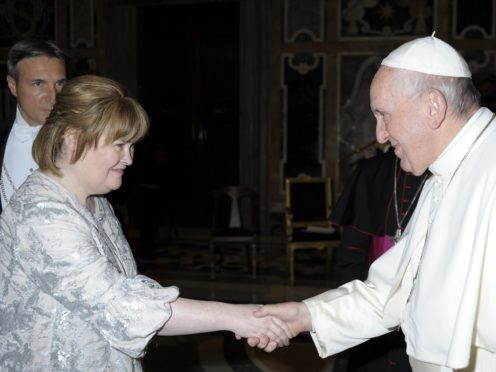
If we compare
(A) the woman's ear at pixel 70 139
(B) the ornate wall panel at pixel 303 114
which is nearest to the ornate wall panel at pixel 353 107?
(B) the ornate wall panel at pixel 303 114

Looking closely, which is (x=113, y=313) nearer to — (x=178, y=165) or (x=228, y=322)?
(x=228, y=322)

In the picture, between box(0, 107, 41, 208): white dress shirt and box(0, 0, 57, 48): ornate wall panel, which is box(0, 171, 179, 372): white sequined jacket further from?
box(0, 0, 57, 48): ornate wall panel

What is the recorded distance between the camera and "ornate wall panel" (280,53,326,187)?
372 inches

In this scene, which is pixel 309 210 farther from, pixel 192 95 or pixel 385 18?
pixel 192 95

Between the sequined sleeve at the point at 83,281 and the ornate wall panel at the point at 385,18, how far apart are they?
26.0 feet

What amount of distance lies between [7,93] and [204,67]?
11.2 ft

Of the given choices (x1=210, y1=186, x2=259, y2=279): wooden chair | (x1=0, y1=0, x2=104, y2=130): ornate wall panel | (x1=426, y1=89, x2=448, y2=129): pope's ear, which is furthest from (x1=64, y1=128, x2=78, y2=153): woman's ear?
(x1=0, y1=0, x2=104, y2=130): ornate wall panel

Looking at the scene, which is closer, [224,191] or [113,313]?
[113,313]

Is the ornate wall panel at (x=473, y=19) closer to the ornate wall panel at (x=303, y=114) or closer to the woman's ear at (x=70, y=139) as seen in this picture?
the ornate wall panel at (x=303, y=114)

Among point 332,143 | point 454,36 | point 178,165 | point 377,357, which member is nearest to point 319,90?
point 332,143

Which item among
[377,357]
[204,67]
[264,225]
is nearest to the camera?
[377,357]

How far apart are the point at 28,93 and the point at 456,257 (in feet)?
6.70

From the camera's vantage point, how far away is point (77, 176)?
6.88ft

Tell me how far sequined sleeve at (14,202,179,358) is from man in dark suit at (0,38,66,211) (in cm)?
101
